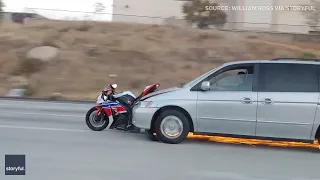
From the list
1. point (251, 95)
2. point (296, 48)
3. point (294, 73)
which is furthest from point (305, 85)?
point (296, 48)

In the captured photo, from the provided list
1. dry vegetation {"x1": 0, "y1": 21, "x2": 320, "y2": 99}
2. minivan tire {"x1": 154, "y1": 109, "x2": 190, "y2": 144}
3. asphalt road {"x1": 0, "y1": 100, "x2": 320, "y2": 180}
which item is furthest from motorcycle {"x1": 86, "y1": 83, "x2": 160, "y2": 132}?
dry vegetation {"x1": 0, "y1": 21, "x2": 320, "y2": 99}

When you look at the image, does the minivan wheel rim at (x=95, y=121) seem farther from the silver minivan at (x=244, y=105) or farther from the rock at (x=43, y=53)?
the rock at (x=43, y=53)

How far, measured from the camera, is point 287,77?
10.5 m

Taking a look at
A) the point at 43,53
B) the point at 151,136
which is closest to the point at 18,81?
the point at 43,53

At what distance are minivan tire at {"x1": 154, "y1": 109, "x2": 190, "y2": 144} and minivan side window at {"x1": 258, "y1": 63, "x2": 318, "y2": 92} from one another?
1.53 m

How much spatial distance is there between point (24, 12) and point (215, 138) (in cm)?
3591

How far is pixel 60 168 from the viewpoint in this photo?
8469mm

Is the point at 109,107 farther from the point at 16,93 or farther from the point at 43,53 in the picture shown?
the point at 43,53

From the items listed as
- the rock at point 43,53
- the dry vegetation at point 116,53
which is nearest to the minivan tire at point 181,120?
the dry vegetation at point 116,53

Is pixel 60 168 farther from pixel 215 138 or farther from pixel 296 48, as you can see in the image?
pixel 296 48

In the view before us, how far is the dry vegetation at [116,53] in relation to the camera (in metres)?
28.1

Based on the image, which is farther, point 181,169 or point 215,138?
point 215,138

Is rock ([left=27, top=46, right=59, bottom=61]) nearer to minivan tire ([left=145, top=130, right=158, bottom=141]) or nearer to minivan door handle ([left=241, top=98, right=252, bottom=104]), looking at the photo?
minivan tire ([left=145, top=130, right=158, bottom=141])

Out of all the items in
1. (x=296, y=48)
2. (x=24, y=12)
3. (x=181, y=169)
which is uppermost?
(x=24, y=12)
